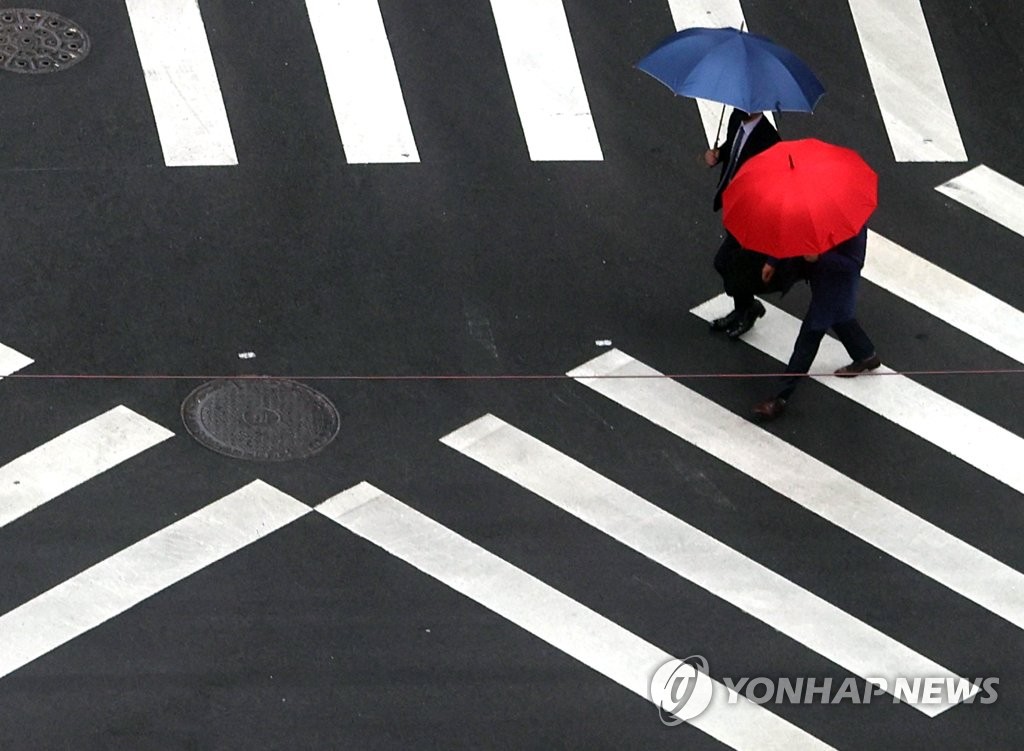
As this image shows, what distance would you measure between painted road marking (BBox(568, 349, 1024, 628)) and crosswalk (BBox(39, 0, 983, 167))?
2384 mm

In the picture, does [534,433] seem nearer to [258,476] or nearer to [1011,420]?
[258,476]

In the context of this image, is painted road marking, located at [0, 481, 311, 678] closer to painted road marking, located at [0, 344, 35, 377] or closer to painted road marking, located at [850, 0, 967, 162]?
painted road marking, located at [0, 344, 35, 377]

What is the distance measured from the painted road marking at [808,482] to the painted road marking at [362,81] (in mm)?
2616

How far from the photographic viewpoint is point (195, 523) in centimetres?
1184

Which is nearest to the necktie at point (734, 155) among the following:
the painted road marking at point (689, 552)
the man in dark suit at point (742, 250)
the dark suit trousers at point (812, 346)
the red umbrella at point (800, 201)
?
the man in dark suit at point (742, 250)

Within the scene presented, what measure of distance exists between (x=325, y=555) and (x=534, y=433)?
173 centimetres

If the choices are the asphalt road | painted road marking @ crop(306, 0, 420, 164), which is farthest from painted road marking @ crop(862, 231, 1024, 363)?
painted road marking @ crop(306, 0, 420, 164)

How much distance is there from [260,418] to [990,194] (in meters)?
6.02

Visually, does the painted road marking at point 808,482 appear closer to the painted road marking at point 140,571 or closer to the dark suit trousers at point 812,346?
the dark suit trousers at point 812,346

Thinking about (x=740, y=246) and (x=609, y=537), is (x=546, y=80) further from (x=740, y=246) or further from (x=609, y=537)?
(x=609, y=537)

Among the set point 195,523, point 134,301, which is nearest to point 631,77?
point 134,301

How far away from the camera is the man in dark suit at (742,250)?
12891 mm

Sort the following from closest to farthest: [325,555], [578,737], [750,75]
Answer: [578,737] → [325,555] → [750,75]

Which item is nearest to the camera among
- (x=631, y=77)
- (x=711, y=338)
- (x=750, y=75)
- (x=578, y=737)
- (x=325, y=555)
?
(x=578, y=737)
